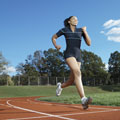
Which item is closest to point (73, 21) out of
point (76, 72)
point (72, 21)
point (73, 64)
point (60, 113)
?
point (72, 21)

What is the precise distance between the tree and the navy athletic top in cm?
7077

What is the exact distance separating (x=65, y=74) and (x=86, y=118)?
73910 millimetres

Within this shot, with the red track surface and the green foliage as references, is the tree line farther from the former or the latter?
the red track surface

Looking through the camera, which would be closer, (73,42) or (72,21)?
(73,42)

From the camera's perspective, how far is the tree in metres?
75.0

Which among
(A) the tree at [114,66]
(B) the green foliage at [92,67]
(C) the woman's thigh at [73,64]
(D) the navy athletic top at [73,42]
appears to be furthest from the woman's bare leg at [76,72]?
(A) the tree at [114,66]

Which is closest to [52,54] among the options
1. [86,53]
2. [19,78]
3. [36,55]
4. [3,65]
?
[36,55]

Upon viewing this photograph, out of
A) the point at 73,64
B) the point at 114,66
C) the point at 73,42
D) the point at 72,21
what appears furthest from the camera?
the point at 114,66

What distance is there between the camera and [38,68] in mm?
80000

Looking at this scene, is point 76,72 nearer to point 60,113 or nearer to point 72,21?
point 72,21

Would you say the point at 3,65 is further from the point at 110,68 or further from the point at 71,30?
the point at 71,30

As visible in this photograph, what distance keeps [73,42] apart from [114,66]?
78.1 meters

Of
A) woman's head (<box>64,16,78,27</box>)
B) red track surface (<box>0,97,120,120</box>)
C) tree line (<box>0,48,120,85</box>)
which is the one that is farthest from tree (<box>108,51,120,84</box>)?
woman's head (<box>64,16,78,27</box>)

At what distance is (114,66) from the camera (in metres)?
80.0
